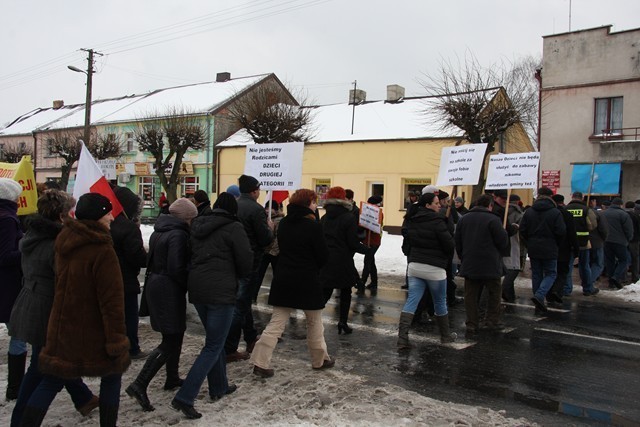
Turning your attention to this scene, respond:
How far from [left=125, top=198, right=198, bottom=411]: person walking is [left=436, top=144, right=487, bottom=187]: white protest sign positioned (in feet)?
17.6

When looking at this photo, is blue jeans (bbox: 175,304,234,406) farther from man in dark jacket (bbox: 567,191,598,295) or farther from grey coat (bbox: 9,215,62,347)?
man in dark jacket (bbox: 567,191,598,295)

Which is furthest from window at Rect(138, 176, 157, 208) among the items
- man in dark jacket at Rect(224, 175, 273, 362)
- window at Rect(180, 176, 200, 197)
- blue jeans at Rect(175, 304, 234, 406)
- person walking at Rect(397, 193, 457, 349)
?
blue jeans at Rect(175, 304, 234, 406)

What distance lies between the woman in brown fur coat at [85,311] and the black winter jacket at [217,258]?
1011mm

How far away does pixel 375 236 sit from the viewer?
10.9 meters

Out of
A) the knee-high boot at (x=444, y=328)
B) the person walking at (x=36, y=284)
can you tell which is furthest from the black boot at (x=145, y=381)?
the knee-high boot at (x=444, y=328)

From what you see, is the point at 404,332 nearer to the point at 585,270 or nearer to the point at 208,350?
the point at 208,350

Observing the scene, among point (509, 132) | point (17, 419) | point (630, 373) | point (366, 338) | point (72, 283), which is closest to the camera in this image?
point (72, 283)

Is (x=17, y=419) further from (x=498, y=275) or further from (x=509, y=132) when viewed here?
(x=509, y=132)

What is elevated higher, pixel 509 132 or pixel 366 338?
pixel 509 132

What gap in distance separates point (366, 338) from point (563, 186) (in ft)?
66.0

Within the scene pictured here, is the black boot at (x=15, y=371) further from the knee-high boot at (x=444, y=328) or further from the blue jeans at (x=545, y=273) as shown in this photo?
the blue jeans at (x=545, y=273)

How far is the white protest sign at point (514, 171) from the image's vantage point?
374 inches

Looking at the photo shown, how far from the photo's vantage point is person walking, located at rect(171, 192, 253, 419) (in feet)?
15.0

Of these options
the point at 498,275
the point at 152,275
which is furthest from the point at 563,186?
the point at 152,275
